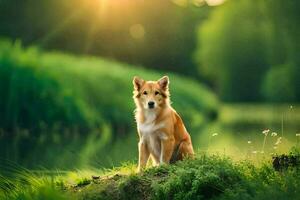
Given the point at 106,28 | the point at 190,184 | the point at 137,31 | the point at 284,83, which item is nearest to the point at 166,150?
the point at 190,184

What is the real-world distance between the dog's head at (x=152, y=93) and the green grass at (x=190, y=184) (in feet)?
3.71

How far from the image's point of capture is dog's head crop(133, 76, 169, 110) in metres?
11.1

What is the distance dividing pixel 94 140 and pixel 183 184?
16523mm

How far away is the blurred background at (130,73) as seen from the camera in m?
22.8

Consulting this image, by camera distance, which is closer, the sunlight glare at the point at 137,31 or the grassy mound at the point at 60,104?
the grassy mound at the point at 60,104

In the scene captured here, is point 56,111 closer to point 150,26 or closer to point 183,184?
point 183,184

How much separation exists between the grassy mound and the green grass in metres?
10.9

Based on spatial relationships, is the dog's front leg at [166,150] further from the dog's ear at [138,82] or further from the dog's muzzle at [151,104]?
the dog's ear at [138,82]

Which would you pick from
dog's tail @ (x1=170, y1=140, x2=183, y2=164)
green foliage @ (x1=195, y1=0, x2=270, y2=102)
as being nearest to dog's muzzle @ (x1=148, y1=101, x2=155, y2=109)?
dog's tail @ (x1=170, y1=140, x2=183, y2=164)

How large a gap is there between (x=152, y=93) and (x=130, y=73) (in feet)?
81.0

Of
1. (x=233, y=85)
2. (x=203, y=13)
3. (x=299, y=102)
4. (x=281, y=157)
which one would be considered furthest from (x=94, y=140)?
(x=203, y=13)

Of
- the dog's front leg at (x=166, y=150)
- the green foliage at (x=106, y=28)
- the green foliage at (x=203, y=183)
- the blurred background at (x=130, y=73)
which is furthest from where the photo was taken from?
the green foliage at (x=106, y=28)

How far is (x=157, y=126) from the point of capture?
36.2ft

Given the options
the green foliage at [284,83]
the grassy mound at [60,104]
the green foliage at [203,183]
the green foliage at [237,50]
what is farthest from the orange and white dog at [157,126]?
the green foliage at [237,50]
